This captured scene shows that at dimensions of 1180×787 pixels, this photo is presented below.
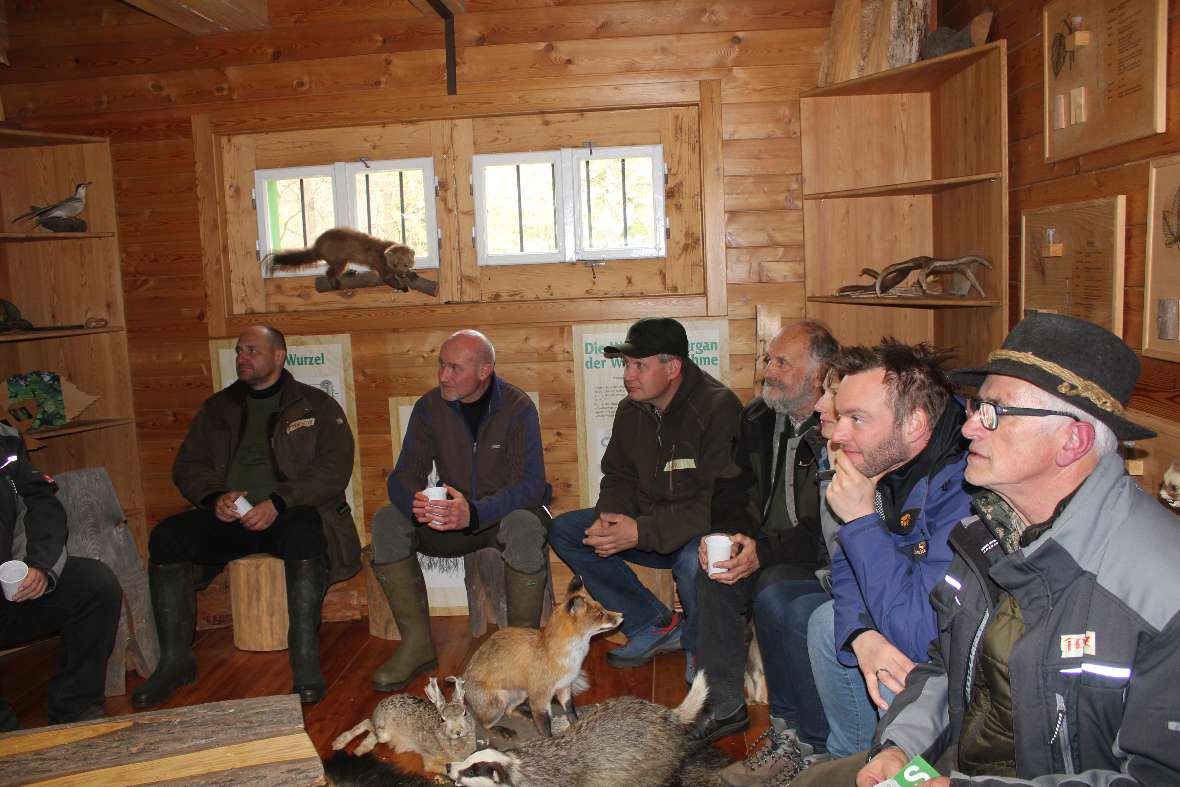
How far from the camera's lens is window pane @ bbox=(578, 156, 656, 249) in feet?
14.1

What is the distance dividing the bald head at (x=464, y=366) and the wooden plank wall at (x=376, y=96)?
0.43 meters

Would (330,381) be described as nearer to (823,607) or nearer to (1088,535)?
(823,607)

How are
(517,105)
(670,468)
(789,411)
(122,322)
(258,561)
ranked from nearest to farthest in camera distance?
(789,411) < (670,468) < (258,561) < (517,105) < (122,322)

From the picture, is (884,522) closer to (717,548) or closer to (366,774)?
(717,548)

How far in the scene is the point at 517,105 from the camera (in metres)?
4.24

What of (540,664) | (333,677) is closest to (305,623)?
(333,677)

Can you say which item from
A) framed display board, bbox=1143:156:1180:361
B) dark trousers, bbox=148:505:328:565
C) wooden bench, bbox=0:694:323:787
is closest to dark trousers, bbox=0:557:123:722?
dark trousers, bbox=148:505:328:565

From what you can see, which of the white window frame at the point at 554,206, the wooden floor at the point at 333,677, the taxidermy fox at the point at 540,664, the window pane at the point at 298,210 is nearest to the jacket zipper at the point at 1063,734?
the wooden floor at the point at 333,677

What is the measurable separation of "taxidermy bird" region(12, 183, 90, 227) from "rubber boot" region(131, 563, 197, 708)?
1.74 metres

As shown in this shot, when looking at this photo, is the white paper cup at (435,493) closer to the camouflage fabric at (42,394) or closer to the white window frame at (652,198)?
the white window frame at (652,198)

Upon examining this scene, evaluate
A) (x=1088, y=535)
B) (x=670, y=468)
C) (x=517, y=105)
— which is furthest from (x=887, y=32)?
(x=1088, y=535)

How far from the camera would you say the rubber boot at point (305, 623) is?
11.4 ft

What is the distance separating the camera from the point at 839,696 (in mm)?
2398

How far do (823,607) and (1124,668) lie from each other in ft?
3.72
